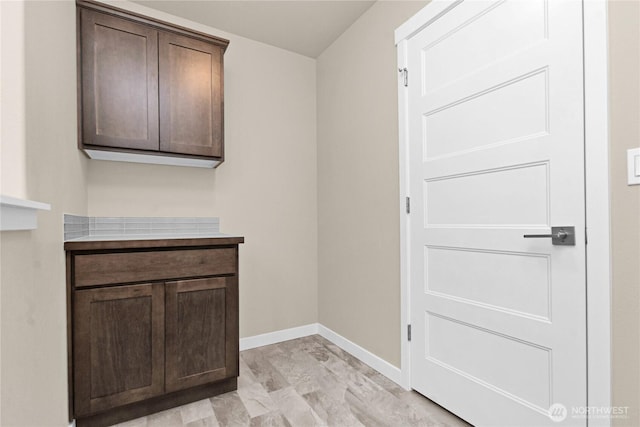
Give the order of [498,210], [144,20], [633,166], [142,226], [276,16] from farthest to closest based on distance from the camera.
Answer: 1. [276,16]
2. [142,226]
3. [144,20]
4. [498,210]
5. [633,166]

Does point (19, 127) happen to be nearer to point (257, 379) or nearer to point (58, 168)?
point (58, 168)

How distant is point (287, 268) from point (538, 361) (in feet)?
6.62

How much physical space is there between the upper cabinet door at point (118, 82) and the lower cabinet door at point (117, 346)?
927 millimetres

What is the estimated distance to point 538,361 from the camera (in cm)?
137

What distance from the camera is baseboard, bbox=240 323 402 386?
2154 millimetres

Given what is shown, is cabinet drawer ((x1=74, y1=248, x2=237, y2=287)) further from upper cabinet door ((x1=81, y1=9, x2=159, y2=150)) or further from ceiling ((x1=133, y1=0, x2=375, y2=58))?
ceiling ((x1=133, y1=0, x2=375, y2=58))

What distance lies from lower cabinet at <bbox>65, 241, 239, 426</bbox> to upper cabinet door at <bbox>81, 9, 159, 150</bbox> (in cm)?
76

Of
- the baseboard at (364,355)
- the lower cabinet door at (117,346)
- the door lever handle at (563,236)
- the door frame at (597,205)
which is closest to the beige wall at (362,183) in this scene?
the baseboard at (364,355)

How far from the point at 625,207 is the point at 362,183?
155 centimetres

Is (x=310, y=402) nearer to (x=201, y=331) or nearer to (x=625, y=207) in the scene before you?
(x=201, y=331)

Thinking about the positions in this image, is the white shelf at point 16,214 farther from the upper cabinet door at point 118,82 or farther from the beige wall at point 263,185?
the beige wall at point 263,185

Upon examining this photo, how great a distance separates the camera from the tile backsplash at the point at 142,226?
7.24ft

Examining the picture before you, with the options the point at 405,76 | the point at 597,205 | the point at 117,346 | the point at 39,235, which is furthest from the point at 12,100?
the point at 597,205

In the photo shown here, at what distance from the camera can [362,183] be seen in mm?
2467
